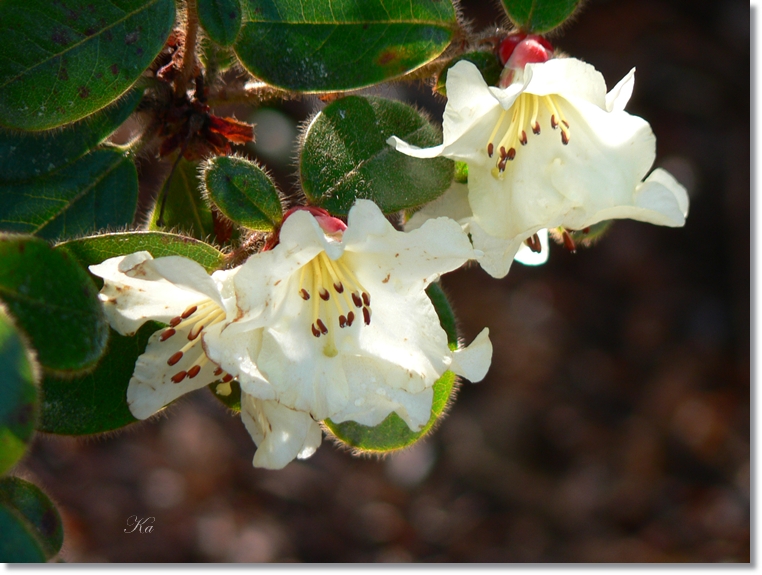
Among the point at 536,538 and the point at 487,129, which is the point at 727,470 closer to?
the point at 536,538

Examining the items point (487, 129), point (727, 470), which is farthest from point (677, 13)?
point (487, 129)

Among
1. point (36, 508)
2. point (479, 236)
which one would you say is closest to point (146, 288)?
point (36, 508)

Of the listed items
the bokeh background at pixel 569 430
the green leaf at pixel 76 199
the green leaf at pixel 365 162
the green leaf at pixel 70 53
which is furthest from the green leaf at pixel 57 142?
the bokeh background at pixel 569 430

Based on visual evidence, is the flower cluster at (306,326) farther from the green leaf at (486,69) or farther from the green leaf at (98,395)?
the green leaf at (486,69)

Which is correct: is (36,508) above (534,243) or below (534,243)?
below

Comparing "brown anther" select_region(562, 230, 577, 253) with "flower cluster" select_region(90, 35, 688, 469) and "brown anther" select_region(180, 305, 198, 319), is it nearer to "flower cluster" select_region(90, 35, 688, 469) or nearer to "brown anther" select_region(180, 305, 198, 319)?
"flower cluster" select_region(90, 35, 688, 469)

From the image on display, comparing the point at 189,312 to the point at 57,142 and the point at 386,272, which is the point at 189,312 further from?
the point at 57,142
